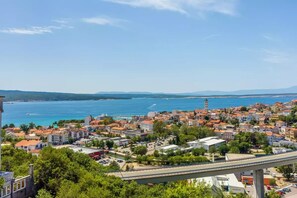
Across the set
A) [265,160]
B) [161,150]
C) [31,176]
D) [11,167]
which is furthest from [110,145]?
[31,176]

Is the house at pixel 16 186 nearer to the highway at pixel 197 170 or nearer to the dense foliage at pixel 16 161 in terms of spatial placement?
the dense foliage at pixel 16 161

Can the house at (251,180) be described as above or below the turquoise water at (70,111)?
above

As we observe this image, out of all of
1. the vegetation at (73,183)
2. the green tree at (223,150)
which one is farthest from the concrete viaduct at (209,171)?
the green tree at (223,150)

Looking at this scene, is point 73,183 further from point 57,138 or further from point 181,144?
point 57,138

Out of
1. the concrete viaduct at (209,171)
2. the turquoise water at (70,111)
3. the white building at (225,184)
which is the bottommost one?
the turquoise water at (70,111)

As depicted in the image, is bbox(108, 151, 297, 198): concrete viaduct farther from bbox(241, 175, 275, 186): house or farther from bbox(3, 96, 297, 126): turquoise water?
bbox(3, 96, 297, 126): turquoise water

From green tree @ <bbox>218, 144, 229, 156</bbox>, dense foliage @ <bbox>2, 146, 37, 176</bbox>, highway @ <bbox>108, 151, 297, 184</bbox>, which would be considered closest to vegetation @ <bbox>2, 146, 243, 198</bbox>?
dense foliage @ <bbox>2, 146, 37, 176</bbox>

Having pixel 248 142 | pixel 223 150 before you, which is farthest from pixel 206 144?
pixel 248 142
